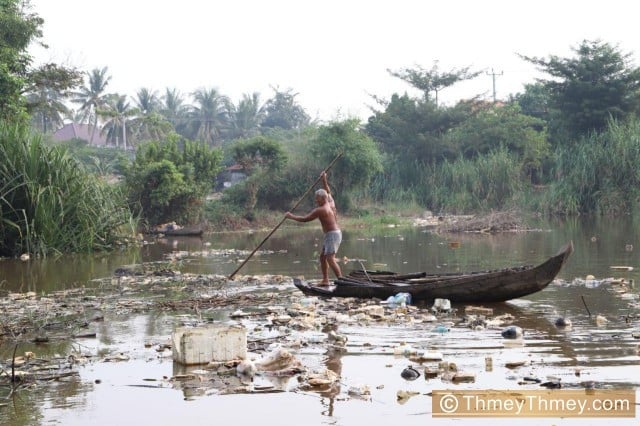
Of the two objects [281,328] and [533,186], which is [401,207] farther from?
[281,328]

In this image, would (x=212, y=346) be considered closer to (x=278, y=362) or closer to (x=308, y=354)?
(x=278, y=362)

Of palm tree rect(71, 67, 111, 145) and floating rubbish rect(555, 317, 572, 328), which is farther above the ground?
palm tree rect(71, 67, 111, 145)

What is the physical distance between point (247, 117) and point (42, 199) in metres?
51.8

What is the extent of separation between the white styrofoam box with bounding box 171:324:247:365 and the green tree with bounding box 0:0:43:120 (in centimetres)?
1789

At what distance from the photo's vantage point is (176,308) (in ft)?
39.5

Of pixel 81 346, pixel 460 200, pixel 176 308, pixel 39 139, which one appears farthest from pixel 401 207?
pixel 81 346

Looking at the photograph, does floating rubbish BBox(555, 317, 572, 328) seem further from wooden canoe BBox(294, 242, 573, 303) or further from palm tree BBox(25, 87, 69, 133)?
palm tree BBox(25, 87, 69, 133)

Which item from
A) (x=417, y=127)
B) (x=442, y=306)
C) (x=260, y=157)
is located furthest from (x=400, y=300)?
(x=417, y=127)

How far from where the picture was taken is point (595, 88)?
4181 cm

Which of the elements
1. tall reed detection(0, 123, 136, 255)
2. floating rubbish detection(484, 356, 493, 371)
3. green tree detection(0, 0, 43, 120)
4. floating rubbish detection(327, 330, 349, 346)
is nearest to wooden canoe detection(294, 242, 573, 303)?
floating rubbish detection(327, 330, 349, 346)

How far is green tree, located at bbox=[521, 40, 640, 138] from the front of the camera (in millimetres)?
41500

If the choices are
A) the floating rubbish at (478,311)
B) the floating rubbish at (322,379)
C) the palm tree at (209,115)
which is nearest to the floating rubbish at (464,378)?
the floating rubbish at (322,379)

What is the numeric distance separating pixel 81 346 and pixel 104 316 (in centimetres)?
219

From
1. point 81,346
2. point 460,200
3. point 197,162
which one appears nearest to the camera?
point 81,346
